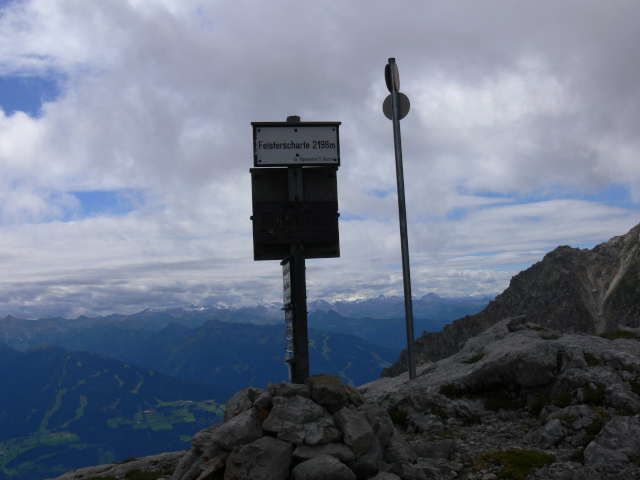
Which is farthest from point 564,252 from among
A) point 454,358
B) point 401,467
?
point 401,467

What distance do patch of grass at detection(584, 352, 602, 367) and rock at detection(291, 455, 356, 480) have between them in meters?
10.0

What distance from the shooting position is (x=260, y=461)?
1008 cm

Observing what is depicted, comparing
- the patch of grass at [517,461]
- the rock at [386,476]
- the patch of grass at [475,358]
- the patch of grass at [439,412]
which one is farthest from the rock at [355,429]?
the patch of grass at [475,358]

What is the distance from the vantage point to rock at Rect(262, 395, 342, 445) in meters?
10.8

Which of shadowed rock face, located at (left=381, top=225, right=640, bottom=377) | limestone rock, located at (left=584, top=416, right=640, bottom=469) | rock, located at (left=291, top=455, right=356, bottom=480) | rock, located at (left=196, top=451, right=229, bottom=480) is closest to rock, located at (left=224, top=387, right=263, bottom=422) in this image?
rock, located at (left=196, top=451, right=229, bottom=480)

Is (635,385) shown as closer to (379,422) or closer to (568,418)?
(568,418)

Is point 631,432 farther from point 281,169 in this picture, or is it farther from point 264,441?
point 281,169

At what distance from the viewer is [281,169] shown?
47.2 ft

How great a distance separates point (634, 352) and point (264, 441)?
43.8ft

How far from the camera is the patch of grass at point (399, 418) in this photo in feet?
54.7

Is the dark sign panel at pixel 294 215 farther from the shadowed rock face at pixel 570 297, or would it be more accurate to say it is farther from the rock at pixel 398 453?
the shadowed rock face at pixel 570 297

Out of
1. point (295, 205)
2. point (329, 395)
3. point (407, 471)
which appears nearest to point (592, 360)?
point (407, 471)

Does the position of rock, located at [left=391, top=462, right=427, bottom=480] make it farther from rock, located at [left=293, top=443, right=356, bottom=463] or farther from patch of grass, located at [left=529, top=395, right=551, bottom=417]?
patch of grass, located at [left=529, top=395, right=551, bottom=417]

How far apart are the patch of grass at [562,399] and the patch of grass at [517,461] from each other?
9.31 ft
